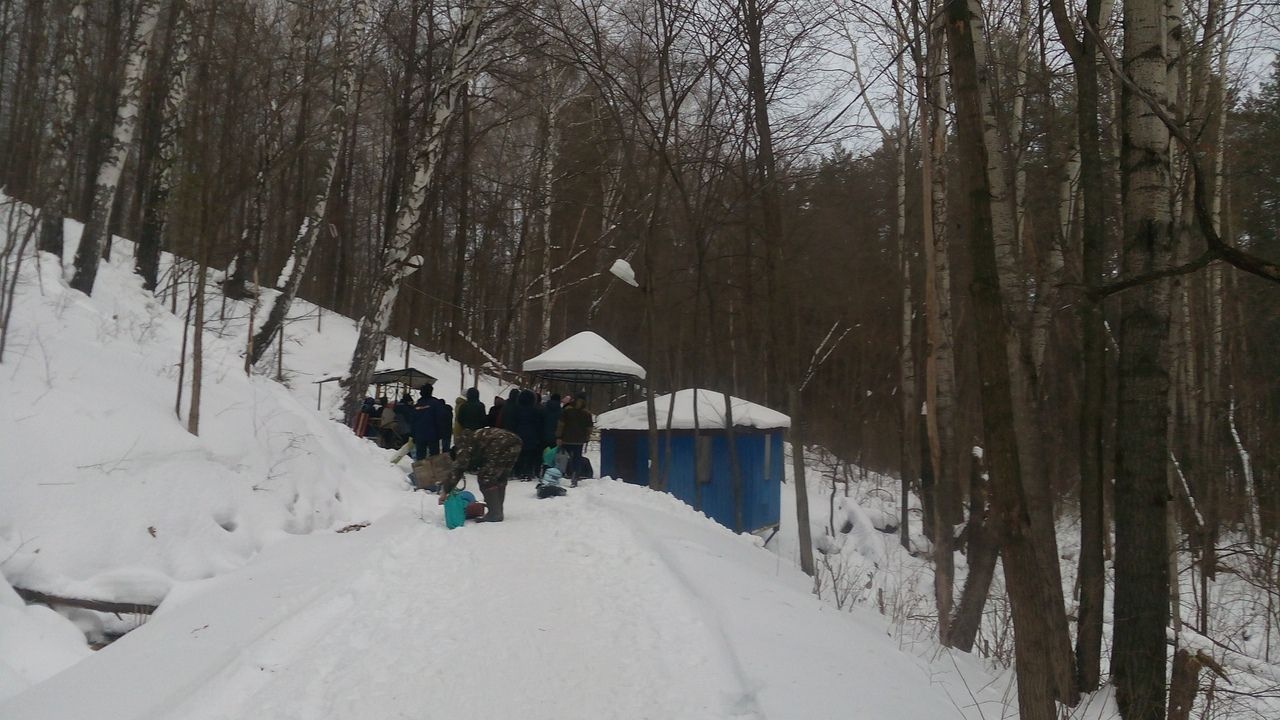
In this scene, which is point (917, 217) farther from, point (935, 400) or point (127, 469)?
point (127, 469)

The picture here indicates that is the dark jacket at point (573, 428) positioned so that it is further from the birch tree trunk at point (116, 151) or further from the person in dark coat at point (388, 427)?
the birch tree trunk at point (116, 151)

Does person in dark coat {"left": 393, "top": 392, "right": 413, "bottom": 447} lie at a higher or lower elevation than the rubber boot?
higher

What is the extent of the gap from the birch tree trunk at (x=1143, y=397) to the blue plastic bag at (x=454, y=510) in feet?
22.1

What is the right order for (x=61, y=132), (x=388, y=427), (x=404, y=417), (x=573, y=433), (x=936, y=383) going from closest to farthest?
(x=61, y=132)
(x=936, y=383)
(x=573, y=433)
(x=404, y=417)
(x=388, y=427)

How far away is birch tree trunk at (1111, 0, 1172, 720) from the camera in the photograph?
601 cm

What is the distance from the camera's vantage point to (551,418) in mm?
16156

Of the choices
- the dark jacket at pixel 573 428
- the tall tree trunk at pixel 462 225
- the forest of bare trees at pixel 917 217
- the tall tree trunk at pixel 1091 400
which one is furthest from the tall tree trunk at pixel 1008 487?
the tall tree trunk at pixel 462 225

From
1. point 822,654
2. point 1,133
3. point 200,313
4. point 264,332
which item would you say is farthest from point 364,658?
point 264,332

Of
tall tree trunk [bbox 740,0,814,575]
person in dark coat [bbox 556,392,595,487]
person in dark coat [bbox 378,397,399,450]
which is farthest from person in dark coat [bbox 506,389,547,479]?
tall tree trunk [bbox 740,0,814,575]

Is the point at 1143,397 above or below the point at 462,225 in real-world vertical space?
below

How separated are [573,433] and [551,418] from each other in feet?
1.95

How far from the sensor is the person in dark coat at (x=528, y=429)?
15.9 meters

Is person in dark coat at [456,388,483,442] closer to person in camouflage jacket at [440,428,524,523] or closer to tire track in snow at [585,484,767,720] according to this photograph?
person in camouflage jacket at [440,428,524,523]

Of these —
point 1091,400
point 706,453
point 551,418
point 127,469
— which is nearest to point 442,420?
point 551,418
